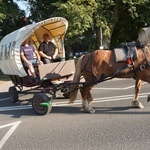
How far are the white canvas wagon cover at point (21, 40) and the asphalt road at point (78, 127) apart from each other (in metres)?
1.21

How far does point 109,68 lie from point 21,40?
102 inches

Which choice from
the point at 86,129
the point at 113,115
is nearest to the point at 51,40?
the point at 113,115

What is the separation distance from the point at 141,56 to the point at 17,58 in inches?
131

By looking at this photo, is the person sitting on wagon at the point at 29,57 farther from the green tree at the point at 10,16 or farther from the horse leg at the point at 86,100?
the green tree at the point at 10,16

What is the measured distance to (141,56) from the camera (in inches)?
263

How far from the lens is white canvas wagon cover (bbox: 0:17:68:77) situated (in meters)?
7.88

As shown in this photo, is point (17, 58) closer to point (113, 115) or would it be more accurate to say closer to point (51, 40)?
point (51, 40)

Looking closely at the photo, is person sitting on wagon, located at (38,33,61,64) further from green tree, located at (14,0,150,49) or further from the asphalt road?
green tree, located at (14,0,150,49)

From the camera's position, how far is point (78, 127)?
19.1 feet

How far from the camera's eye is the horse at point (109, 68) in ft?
21.8

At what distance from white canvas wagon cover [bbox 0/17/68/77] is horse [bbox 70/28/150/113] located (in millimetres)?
1640

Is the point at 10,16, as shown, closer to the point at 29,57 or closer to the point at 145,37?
the point at 29,57

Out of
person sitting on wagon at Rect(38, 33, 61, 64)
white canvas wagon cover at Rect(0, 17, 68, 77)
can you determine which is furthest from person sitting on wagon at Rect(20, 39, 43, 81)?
person sitting on wagon at Rect(38, 33, 61, 64)

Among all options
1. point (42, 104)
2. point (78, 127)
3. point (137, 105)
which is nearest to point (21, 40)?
point (42, 104)
